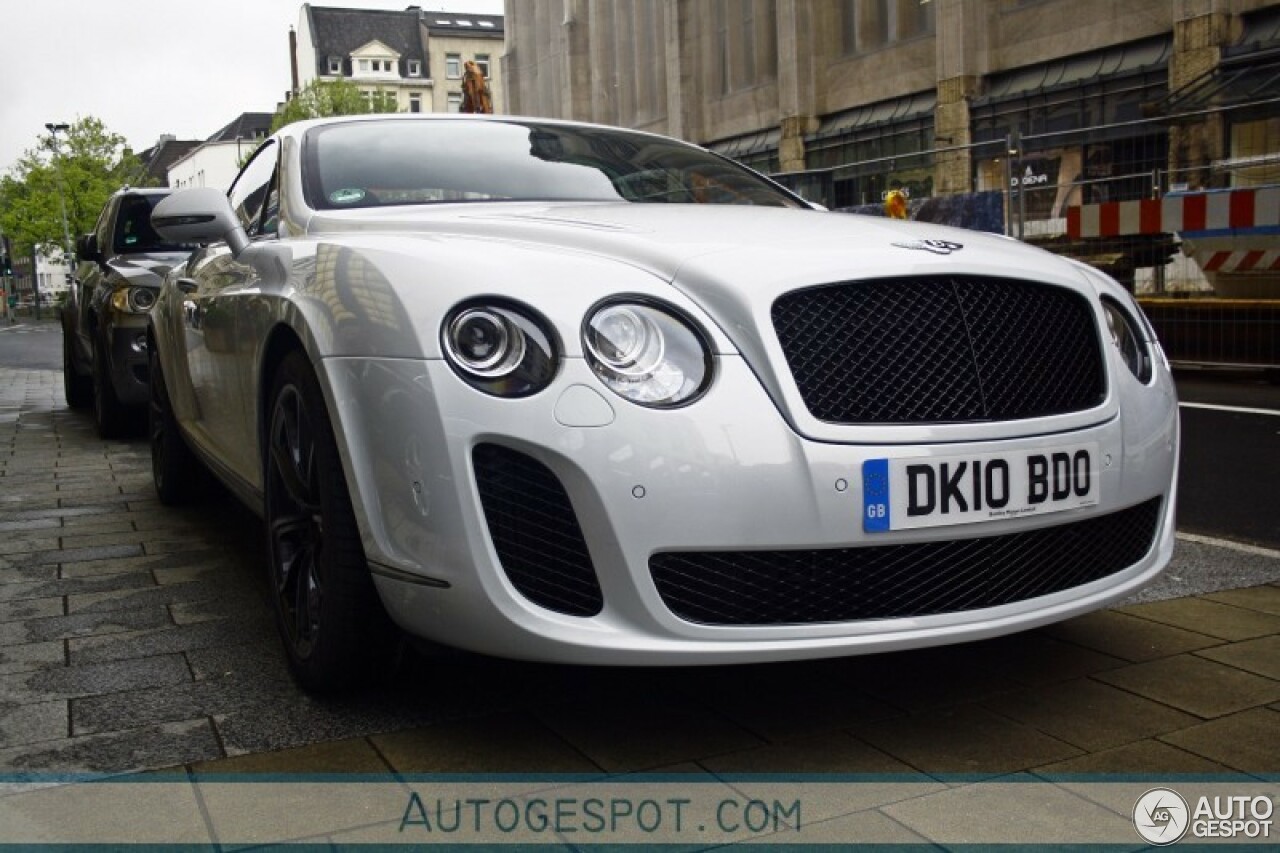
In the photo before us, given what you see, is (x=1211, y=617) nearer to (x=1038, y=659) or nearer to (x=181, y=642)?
(x=1038, y=659)

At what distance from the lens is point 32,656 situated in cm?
354

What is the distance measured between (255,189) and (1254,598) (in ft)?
10.5

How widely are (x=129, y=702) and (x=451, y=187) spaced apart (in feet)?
5.07

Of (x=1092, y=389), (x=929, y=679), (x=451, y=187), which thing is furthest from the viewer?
(x=451, y=187)

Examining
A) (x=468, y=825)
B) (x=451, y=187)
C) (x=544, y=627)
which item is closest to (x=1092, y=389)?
(x=544, y=627)

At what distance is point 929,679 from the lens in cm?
310

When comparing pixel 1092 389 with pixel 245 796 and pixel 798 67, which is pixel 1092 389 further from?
pixel 798 67

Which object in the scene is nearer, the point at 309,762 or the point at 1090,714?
the point at 309,762

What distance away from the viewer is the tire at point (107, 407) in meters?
8.45

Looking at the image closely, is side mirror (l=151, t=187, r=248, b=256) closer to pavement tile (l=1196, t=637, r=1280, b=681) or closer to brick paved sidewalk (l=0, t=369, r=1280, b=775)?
brick paved sidewalk (l=0, t=369, r=1280, b=775)

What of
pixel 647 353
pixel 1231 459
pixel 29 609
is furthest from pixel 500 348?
pixel 1231 459

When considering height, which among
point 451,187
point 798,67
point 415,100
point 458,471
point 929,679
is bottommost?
point 929,679

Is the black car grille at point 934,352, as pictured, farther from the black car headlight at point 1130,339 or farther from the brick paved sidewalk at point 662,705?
the brick paved sidewalk at point 662,705

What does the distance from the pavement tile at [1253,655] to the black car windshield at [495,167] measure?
5.88ft
